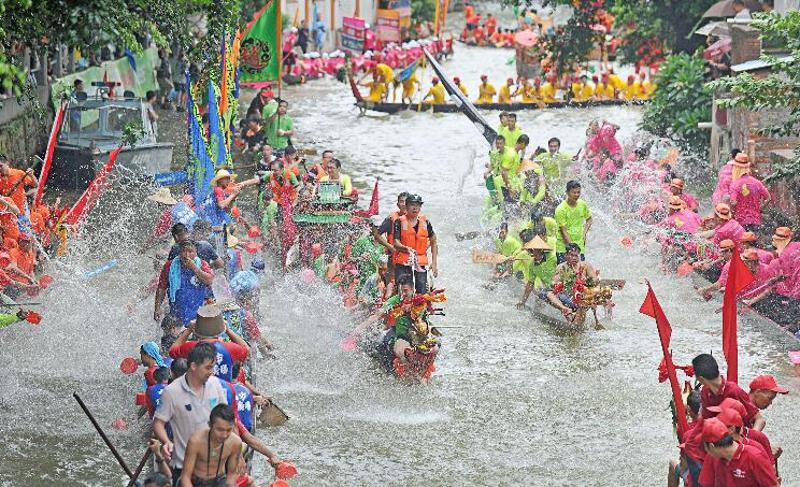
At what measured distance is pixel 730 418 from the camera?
795cm

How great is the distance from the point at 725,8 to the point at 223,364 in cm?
1859

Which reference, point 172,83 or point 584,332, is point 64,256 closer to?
point 584,332

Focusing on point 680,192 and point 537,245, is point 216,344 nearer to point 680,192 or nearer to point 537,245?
point 537,245

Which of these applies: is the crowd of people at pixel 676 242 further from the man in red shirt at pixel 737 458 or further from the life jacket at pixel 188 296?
the life jacket at pixel 188 296

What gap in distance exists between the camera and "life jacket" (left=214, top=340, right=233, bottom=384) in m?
9.80

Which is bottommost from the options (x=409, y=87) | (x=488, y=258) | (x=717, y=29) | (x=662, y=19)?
(x=488, y=258)

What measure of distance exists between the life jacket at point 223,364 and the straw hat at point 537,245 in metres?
6.46

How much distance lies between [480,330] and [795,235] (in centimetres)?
485

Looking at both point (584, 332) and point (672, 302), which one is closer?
point (584, 332)

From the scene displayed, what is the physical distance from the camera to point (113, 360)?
44.8 feet

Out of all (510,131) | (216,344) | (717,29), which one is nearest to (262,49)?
(510,131)

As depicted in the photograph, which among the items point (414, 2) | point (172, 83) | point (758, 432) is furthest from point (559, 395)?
point (414, 2)

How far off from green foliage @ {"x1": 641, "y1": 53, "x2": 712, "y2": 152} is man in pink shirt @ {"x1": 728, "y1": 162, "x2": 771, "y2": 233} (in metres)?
7.59

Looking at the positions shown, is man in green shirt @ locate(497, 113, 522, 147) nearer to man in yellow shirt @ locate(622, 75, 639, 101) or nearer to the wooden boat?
the wooden boat
